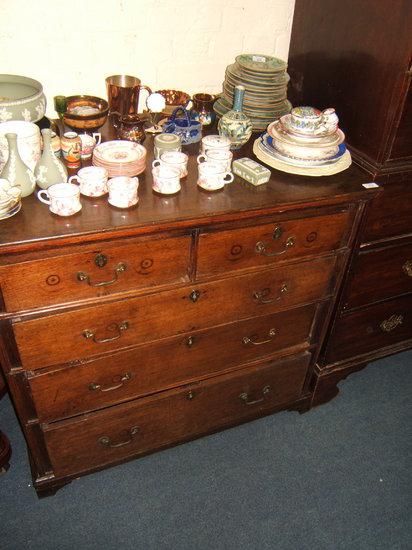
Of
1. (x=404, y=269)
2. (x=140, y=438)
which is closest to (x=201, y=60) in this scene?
(x=404, y=269)

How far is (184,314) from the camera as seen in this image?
1.70 m

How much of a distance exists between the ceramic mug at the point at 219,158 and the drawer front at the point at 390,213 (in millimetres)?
597

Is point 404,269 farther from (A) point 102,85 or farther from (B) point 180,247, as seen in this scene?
(A) point 102,85

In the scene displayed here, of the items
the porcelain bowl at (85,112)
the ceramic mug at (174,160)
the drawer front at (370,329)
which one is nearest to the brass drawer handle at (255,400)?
the drawer front at (370,329)

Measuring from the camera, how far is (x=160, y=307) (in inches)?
64.4

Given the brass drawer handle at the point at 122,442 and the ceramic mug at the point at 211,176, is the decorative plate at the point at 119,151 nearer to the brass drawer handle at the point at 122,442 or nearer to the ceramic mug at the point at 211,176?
the ceramic mug at the point at 211,176

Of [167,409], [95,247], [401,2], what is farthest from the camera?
[167,409]

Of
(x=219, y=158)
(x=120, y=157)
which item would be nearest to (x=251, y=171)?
(x=219, y=158)

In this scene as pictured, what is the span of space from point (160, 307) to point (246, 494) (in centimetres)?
104

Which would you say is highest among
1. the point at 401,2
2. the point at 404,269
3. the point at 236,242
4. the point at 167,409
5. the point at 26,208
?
the point at 401,2

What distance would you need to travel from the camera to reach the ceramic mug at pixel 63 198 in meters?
1.35

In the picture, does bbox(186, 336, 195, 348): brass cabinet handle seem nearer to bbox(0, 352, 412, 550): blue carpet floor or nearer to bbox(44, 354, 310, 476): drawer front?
bbox(44, 354, 310, 476): drawer front

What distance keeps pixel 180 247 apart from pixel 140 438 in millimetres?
965

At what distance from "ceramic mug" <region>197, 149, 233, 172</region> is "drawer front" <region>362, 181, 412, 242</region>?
60cm
